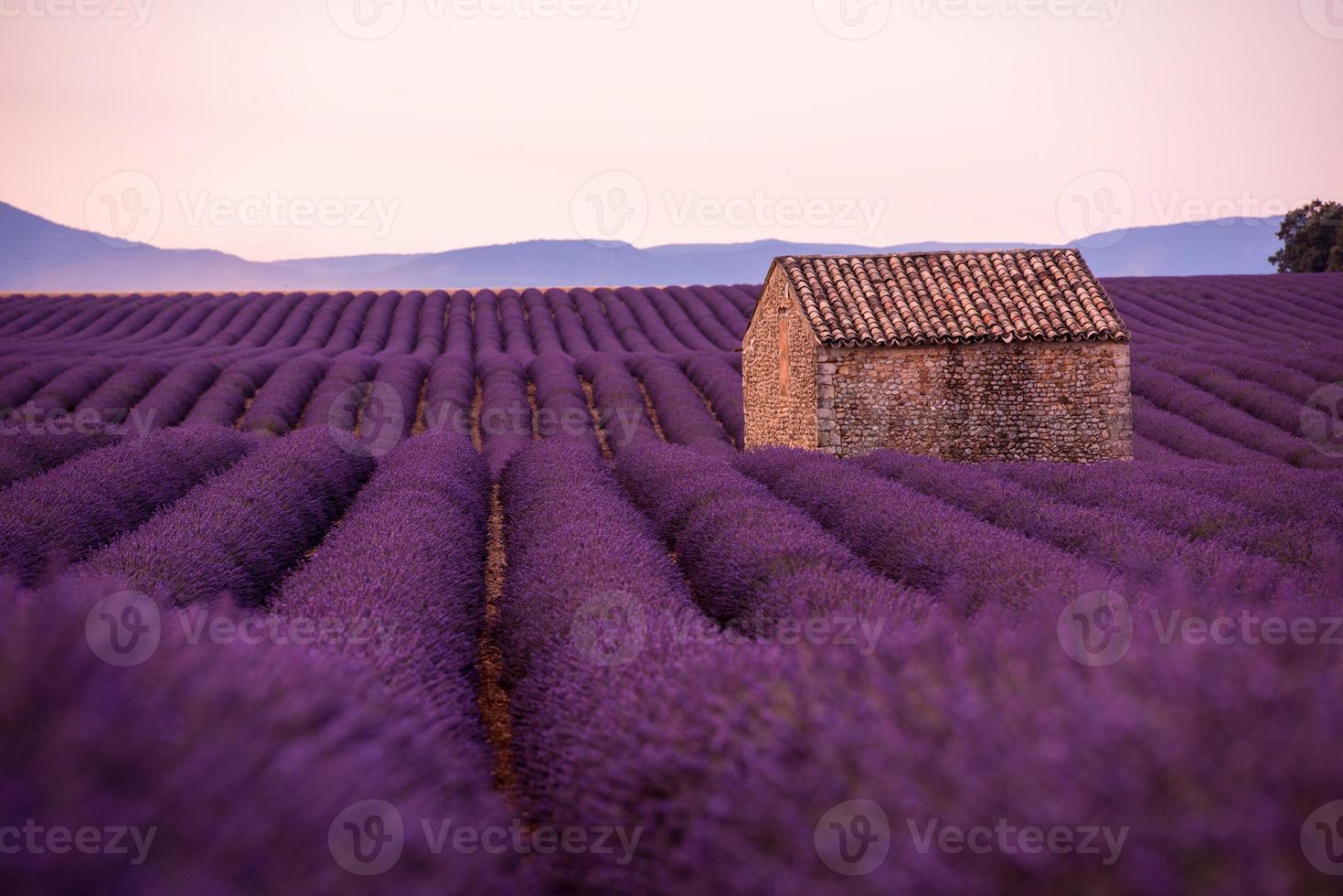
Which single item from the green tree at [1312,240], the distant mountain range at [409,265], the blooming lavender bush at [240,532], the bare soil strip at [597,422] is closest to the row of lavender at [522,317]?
the bare soil strip at [597,422]

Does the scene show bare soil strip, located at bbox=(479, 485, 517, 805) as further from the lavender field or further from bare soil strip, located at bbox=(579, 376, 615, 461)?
bare soil strip, located at bbox=(579, 376, 615, 461)

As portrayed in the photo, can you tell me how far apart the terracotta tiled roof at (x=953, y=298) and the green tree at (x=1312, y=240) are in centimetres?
3830

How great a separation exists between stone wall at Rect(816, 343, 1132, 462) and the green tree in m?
39.7

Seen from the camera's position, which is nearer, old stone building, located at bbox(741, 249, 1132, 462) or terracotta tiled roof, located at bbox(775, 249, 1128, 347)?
old stone building, located at bbox(741, 249, 1132, 462)

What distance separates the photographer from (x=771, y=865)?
1896mm

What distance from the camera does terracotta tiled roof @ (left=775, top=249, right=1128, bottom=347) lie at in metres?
13.5

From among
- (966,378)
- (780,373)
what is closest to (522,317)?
(780,373)

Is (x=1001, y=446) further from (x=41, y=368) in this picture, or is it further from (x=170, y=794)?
(x=41, y=368)

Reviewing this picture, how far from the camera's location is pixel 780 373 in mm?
15234

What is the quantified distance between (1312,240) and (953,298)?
4306 centimetres

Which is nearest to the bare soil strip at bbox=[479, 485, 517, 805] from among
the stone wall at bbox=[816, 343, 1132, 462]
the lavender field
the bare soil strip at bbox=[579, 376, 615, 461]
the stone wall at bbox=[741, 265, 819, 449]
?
the lavender field

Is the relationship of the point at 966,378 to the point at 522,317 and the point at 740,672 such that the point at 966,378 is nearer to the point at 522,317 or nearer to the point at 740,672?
the point at 740,672

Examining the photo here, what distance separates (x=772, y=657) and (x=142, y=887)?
1.65 meters

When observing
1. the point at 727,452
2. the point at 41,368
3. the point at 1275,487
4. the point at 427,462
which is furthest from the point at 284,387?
the point at 1275,487
